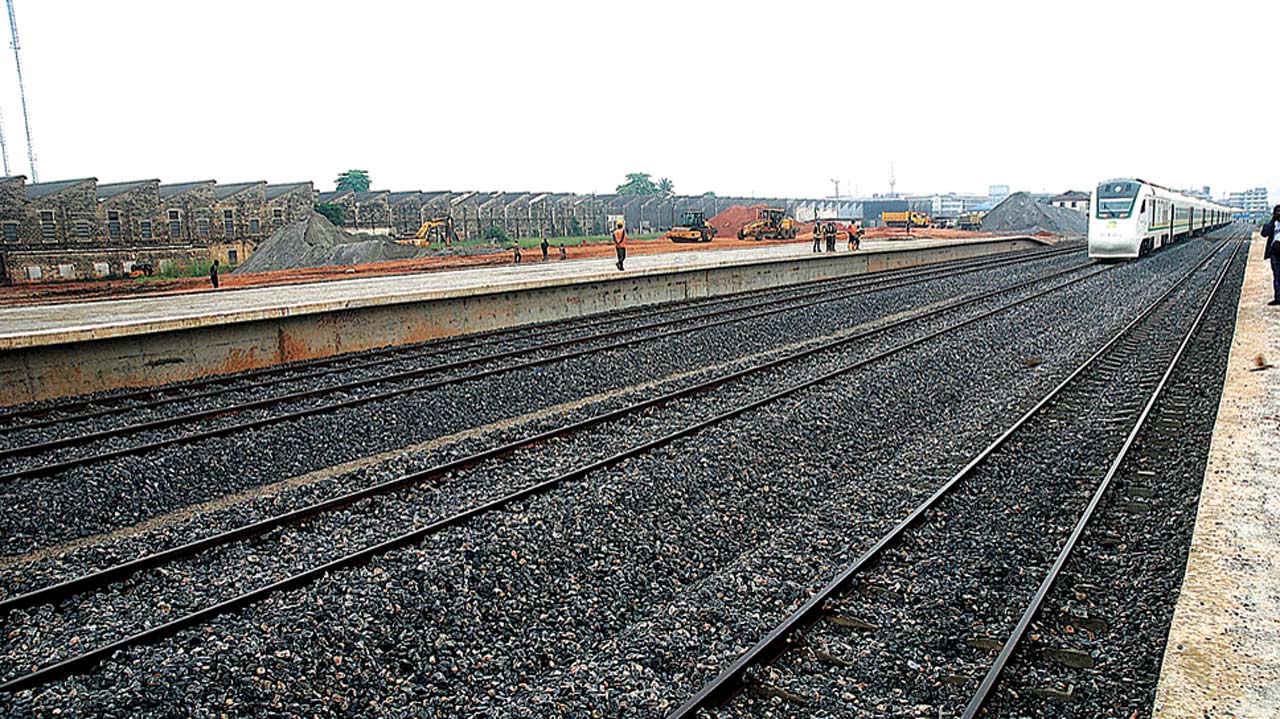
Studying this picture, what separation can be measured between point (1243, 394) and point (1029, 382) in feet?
8.86

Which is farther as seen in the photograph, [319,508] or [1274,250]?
[1274,250]

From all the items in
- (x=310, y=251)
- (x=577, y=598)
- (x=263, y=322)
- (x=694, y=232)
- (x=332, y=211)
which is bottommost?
(x=577, y=598)

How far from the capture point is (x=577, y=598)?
256 inches

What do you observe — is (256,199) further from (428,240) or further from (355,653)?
(355,653)

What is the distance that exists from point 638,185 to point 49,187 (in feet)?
289

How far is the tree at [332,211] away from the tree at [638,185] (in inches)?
2556

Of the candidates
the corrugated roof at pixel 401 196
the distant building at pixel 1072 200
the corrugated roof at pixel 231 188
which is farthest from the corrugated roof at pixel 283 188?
the distant building at pixel 1072 200

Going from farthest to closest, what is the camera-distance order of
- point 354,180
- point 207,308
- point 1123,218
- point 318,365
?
point 354,180 → point 1123,218 → point 207,308 → point 318,365

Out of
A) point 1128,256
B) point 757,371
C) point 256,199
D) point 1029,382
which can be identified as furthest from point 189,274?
point 1128,256

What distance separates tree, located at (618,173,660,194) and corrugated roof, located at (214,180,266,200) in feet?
244

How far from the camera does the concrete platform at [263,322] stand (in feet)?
43.2

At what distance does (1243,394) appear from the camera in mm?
11773

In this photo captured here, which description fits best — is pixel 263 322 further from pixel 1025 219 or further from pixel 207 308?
pixel 1025 219

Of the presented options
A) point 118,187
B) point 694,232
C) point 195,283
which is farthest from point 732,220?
point 195,283
